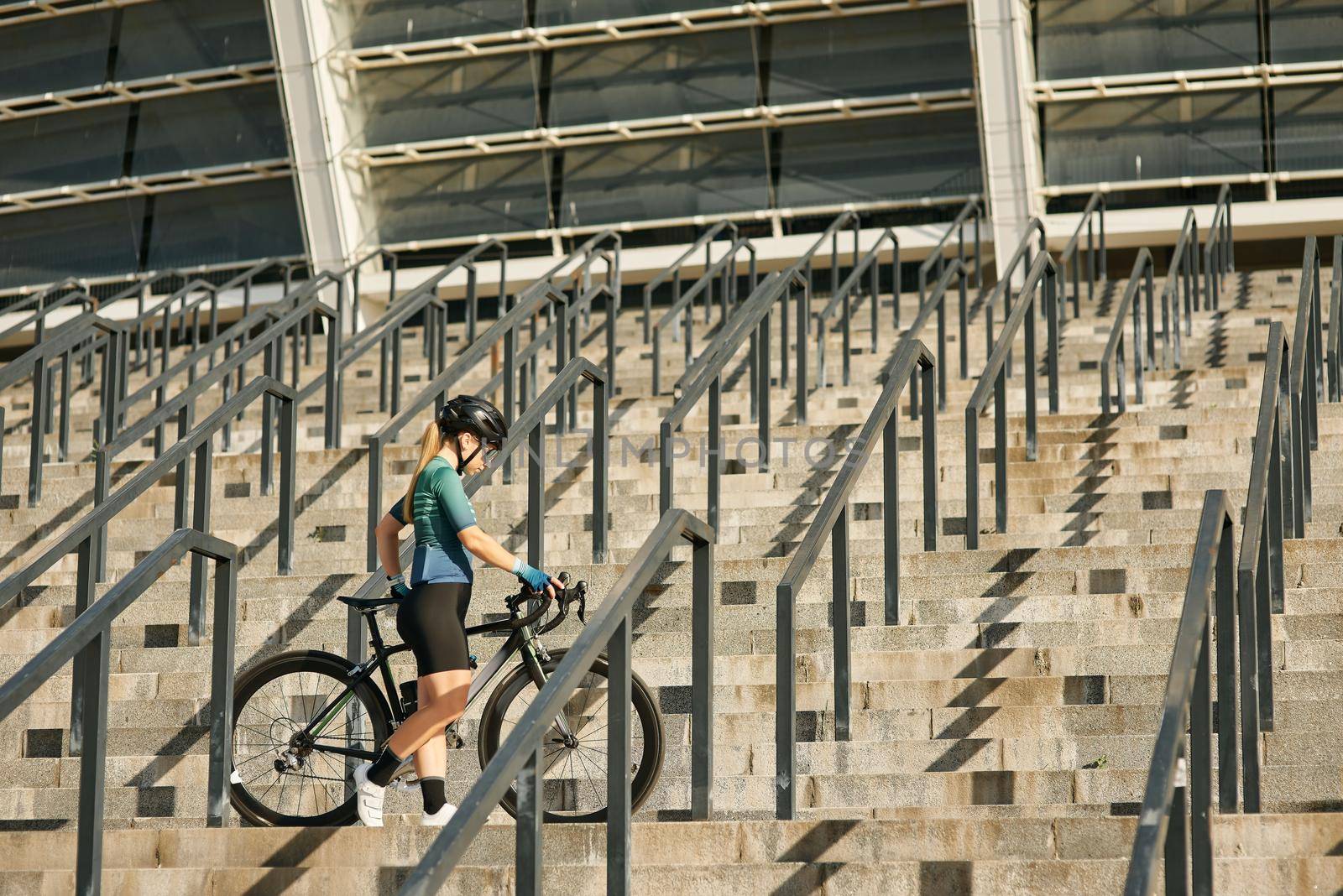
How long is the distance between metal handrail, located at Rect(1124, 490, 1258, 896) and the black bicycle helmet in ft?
7.15

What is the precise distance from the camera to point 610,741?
4.77m

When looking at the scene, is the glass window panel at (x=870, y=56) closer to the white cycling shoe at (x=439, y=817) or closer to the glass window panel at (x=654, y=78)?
the glass window panel at (x=654, y=78)

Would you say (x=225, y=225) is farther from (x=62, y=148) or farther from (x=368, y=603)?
→ (x=368, y=603)

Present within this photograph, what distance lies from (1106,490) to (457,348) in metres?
9.50

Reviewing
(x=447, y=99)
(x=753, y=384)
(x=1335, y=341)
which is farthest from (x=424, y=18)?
(x=1335, y=341)

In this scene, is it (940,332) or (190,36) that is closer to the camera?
(940,332)

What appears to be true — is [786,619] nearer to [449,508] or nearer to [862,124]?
[449,508]

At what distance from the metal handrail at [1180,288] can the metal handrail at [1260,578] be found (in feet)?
18.7

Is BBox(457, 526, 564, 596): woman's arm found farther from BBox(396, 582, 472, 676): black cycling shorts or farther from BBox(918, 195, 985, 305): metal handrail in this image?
BBox(918, 195, 985, 305): metal handrail

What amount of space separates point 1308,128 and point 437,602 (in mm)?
16333

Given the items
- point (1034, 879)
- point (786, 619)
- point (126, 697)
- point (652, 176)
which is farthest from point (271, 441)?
point (652, 176)

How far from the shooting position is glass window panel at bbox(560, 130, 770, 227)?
21203 mm

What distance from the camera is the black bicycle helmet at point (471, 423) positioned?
Result: 19.3 ft

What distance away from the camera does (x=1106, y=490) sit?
832 cm
